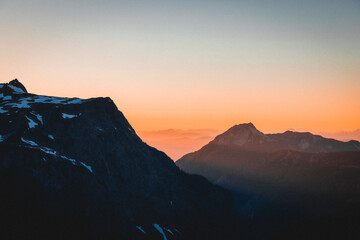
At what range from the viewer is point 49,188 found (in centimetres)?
16612

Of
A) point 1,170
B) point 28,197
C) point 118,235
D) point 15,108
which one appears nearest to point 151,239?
point 118,235

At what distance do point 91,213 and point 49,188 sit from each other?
22696mm

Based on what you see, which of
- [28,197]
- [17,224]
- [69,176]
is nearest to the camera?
[17,224]

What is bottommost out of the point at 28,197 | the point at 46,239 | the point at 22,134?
the point at 46,239

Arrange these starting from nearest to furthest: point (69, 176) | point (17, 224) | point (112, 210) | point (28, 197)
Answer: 1. point (17, 224)
2. point (28, 197)
3. point (69, 176)
4. point (112, 210)

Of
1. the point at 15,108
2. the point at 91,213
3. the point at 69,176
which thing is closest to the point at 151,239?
the point at 91,213

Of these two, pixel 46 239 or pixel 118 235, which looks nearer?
pixel 46 239

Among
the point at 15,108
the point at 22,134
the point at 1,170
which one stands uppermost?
the point at 15,108

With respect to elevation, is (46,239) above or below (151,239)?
above

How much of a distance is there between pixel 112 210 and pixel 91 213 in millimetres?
13652

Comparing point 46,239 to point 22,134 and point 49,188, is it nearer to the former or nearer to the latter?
point 49,188

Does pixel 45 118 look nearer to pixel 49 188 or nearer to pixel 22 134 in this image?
Result: pixel 22 134

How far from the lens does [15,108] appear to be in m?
198

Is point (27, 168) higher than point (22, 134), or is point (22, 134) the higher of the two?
point (22, 134)
